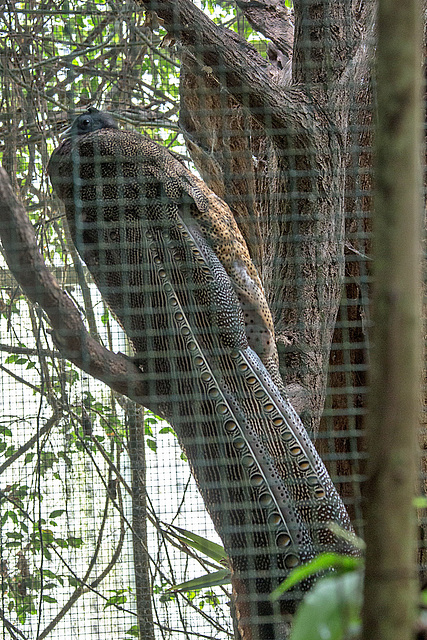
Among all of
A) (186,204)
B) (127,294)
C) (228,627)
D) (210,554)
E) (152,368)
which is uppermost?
(186,204)

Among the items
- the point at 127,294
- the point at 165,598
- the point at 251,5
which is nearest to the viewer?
the point at 127,294

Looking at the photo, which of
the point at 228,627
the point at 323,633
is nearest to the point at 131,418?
the point at 228,627

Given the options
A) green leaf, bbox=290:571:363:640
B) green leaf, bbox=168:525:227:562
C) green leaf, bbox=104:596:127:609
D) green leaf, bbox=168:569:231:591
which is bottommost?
green leaf, bbox=104:596:127:609

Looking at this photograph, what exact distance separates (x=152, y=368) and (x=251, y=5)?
1042mm

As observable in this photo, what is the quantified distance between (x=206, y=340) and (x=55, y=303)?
31 centimetres

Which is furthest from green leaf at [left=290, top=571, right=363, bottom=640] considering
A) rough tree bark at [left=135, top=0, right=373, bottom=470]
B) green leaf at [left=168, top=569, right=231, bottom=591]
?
green leaf at [left=168, top=569, right=231, bottom=591]

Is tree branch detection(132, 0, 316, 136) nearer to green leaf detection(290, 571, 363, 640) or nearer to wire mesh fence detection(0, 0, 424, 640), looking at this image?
wire mesh fence detection(0, 0, 424, 640)

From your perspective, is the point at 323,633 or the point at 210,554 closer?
the point at 323,633

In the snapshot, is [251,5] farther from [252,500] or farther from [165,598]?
[165,598]

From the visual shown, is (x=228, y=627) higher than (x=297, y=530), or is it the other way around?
(x=297, y=530)

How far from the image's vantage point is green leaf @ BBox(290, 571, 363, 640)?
0.85ft

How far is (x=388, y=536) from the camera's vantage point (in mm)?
238

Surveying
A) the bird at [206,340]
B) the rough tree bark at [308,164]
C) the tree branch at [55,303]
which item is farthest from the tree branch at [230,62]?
the tree branch at [55,303]

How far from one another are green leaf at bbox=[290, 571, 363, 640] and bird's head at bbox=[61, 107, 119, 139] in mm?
1066
